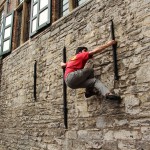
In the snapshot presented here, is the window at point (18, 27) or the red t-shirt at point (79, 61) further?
the window at point (18, 27)

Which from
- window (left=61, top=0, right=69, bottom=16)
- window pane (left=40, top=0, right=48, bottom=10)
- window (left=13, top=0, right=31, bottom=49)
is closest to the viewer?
window (left=61, top=0, right=69, bottom=16)

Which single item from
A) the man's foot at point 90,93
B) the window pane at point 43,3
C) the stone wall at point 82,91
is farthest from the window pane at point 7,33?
the man's foot at point 90,93

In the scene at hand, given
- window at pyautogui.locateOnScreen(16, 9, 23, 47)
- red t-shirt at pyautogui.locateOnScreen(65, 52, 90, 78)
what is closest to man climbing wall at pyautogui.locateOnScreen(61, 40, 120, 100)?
red t-shirt at pyautogui.locateOnScreen(65, 52, 90, 78)

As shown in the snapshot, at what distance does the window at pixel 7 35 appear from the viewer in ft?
28.6

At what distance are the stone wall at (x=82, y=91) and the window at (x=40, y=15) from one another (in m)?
0.28

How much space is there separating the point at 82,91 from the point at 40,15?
3.09 meters

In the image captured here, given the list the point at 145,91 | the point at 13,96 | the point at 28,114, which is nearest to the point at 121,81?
the point at 145,91

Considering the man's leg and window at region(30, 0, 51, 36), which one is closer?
the man's leg

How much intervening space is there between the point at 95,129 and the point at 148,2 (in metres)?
2.33

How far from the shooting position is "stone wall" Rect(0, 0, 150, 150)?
13.1 feet

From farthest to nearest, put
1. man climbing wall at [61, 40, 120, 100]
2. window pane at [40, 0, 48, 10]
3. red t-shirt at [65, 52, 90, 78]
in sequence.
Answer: window pane at [40, 0, 48, 10] → red t-shirt at [65, 52, 90, 78] → man climbing wall at [61, 40, 120, 100]

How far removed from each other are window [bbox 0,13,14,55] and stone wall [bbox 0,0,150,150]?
1.31m

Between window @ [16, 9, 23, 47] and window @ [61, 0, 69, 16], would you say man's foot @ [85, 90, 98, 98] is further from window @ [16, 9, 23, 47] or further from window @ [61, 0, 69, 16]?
window @ [16, 9, 23, 47]

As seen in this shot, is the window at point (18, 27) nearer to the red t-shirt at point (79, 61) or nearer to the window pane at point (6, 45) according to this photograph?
the window pane at point (6, 45)
